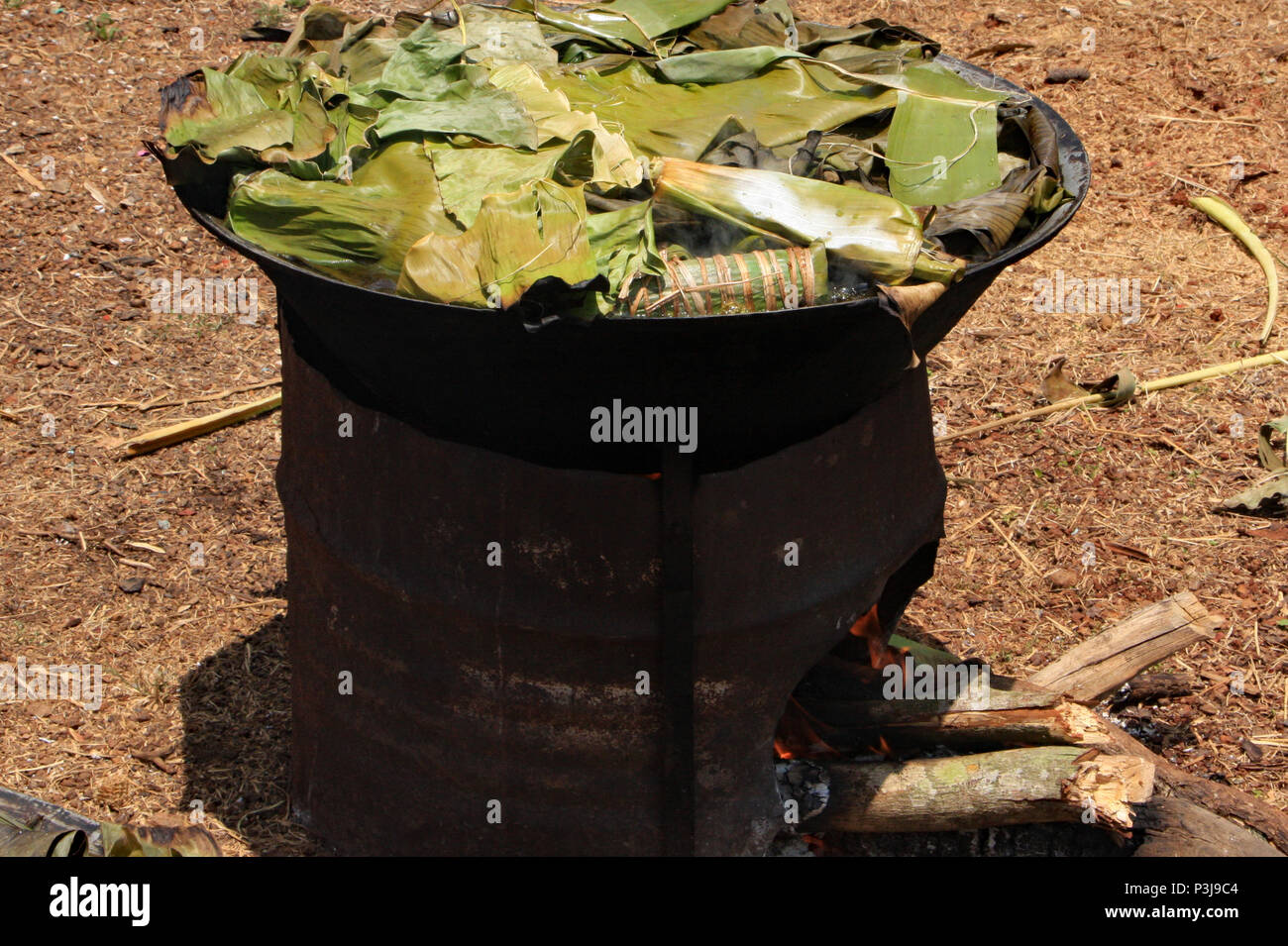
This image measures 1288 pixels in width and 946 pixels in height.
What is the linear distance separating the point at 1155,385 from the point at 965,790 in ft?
9.77

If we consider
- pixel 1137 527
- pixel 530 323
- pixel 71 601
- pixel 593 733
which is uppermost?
pixel 530 323

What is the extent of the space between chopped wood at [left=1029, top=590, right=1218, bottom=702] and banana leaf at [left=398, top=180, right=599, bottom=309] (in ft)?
6.86

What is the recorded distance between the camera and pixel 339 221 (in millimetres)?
2760

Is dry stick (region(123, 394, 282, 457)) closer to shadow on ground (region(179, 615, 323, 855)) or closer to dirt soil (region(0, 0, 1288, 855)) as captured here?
dirt soil (region(0, 0, 1288, 855))

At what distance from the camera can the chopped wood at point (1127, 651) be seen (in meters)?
3.92

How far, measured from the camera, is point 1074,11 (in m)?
8.59

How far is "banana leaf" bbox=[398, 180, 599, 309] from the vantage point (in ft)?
8.41

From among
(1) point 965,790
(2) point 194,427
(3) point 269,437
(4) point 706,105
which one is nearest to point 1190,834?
(1) point 965,790

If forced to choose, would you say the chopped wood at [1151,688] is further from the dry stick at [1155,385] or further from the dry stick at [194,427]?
the dry stick at [194,427]

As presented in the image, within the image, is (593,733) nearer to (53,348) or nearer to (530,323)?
(530,323)

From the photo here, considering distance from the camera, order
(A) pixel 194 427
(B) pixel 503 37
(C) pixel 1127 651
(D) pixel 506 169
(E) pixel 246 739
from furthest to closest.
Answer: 1. (A) pixel 194 427
2. (E) pixel 246 739
3. (C) pixel 1127 651
4. (B) pixel 503 37
5. (D) pixel 506 169

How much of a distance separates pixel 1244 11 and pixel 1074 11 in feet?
3.40

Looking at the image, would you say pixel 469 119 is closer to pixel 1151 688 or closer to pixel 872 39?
pixel 872 39

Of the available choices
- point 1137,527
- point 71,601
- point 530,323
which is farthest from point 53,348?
point 1137,527
